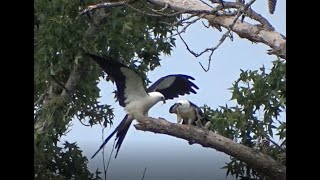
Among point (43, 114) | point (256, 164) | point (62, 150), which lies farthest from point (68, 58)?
point (256, 164)

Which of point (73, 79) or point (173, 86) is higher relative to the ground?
point (73, 79)

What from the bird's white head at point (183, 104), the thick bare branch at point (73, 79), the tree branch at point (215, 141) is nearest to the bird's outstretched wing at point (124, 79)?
the bird's white head at point (183, 104)

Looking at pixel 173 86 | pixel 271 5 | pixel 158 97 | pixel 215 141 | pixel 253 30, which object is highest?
pixel 173 86

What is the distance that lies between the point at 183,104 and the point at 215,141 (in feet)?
2.38

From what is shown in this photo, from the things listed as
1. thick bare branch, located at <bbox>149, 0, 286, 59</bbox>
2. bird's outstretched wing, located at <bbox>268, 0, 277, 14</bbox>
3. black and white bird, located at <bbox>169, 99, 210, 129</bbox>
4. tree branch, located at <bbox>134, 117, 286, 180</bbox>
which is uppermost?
thick bare branch, located at <bbox>149, 0, 286, 59</bbox>

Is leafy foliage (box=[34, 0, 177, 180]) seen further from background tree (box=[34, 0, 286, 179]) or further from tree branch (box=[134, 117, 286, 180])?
tree branch (box=[134, 117, 286, 180])

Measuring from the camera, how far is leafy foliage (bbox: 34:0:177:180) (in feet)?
16.9

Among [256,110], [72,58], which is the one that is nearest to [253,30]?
[256,110]

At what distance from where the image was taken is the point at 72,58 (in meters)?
5.41

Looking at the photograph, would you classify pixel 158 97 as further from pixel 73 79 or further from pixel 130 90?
pixel 73 79

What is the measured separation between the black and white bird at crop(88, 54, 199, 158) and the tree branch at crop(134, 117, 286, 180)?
0.43 metres

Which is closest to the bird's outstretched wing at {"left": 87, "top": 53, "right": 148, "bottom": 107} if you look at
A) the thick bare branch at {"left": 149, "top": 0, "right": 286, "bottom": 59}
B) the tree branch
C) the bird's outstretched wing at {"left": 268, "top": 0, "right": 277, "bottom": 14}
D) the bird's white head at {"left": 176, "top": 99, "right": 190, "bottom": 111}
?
the bird's white head at {"left": 176, "top": 99, "right": 190, "bottom": 111}

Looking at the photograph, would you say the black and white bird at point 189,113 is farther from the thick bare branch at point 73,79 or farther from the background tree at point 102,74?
the thick bare branch at point 73,79
